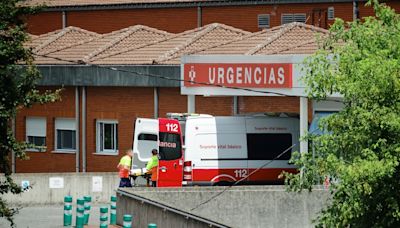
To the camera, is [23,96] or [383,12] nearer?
[383,12]

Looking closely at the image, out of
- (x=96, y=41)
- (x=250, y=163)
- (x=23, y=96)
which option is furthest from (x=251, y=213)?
(x=96, y=41)

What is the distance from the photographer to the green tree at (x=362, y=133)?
20359 millimetres

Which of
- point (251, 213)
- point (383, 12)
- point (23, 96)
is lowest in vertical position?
point (251, 213)

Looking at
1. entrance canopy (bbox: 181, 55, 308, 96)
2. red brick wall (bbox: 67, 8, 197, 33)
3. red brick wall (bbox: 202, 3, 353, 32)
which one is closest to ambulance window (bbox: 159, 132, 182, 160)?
entrance canopy (bbox: 181, 55, 308, 96)

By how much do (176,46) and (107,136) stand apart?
15.3ft

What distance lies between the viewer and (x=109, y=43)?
51.9 meters

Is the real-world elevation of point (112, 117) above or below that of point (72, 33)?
below

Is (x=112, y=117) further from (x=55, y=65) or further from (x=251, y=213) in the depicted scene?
(x=251, y=213)

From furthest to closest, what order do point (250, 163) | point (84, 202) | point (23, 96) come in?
point (250, 163), point (84, 202), point (23, 96)

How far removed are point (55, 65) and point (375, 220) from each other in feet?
100

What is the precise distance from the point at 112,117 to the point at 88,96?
1.28 meters

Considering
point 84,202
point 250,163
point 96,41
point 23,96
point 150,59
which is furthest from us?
point 96,41

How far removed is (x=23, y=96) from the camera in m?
24.0

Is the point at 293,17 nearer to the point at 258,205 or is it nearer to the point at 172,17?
the point at 172,17
